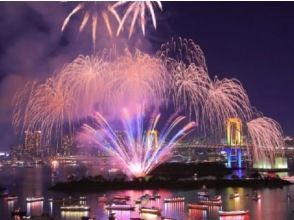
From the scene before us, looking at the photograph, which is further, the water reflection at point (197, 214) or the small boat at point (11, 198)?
the small boat at point (11, 198)

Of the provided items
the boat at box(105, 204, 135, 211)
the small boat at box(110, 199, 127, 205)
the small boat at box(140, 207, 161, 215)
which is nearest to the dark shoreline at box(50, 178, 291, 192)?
the small boat at box(110, 199, 127, 205)

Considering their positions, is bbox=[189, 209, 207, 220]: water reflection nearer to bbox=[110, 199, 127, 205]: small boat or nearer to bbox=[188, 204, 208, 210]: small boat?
bbox=[188, 204, 208, 210]: small boat

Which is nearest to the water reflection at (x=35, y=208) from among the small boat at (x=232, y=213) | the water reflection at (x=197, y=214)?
the water reflection at (x=197, y=214)

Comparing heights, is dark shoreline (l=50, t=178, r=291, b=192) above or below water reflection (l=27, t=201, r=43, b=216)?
above

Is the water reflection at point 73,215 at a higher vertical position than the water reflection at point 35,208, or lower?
lower

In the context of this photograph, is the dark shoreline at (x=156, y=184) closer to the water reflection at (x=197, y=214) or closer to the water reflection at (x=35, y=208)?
the water reflection at (x=35, y=208)

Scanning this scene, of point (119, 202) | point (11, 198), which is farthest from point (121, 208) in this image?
point (11, 198)

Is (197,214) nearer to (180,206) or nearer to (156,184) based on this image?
(180,206)

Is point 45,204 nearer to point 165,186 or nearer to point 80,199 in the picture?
point 80,199
